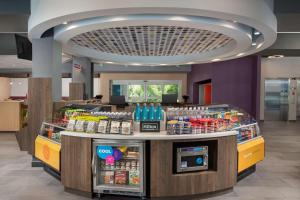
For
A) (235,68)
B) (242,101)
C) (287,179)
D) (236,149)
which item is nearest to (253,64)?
(235,68)

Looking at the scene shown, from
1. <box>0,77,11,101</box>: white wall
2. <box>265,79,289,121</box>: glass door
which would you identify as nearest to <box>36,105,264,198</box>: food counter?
<box>265,79,289,121</box>: glass door

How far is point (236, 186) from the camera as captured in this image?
440cm

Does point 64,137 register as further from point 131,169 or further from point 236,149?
point 236,149

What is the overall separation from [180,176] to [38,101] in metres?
3.35

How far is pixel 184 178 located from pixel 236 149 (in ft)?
3.20

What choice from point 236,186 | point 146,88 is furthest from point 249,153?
point 146,88

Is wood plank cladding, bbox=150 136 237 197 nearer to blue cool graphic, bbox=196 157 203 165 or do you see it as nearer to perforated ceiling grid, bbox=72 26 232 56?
blue cool graphic, bbox=196 157 203 165

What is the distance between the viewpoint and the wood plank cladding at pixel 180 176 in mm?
3689

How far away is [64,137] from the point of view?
13.2 ft

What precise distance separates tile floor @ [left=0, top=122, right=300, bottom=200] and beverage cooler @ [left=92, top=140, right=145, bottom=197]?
459 mm

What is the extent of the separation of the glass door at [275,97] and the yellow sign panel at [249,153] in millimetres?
10080

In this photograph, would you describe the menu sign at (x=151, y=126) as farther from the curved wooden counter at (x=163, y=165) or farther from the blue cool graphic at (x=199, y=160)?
the blue cool graphic at (x=199, y=160)

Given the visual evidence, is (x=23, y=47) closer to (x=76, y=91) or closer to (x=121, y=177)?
(x=76, y=91)

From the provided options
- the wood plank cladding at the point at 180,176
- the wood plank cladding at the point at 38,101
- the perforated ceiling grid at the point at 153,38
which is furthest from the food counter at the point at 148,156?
the perforated ceiling grid at the point at 153,38
